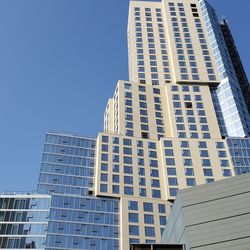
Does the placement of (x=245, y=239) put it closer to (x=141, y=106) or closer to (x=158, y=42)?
(x=141, y=106)

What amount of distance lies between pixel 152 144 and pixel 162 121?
36.5ft

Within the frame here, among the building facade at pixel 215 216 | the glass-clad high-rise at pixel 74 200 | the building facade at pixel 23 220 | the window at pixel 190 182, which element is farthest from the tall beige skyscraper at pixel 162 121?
the building facade at pixel 215 216

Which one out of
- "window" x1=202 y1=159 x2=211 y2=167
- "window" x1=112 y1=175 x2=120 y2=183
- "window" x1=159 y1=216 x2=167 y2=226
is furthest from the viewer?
"window" x1=202 y1=159 x2=211 y2=167

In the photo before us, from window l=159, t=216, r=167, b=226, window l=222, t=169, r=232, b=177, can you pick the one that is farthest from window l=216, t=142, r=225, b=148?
window l=159, t=216, r=167, b=226

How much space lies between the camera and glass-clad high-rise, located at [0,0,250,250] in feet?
284

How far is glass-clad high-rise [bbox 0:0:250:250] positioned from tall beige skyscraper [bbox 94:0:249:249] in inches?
10.4

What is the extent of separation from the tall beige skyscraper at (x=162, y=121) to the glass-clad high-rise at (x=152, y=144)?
0.87 ft

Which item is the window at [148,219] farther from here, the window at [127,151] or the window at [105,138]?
the window at [105,138]

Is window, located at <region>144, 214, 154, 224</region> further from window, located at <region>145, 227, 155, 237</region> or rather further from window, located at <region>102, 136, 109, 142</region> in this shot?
window, located at <region>102, 136, 109, 142</region>

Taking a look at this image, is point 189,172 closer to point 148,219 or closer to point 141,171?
point 141,171

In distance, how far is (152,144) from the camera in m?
105

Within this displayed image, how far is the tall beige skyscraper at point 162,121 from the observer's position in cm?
9256

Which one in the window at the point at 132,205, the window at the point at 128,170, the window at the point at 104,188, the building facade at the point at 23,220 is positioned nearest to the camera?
the building facade at the point at 23,220

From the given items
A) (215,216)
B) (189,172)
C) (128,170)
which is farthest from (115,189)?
(215,216)
